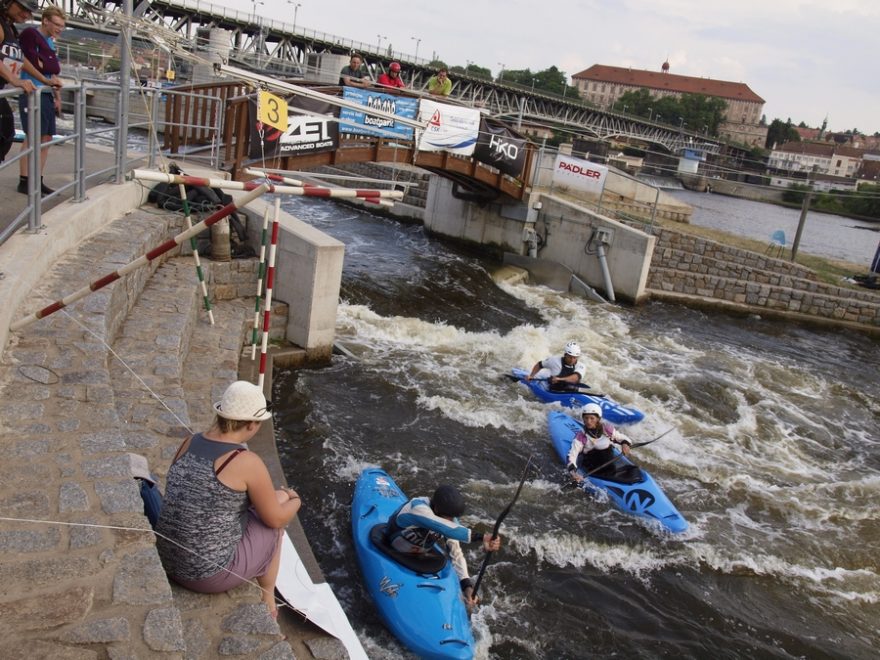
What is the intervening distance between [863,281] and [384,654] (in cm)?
2126

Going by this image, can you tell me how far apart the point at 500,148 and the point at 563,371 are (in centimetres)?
944

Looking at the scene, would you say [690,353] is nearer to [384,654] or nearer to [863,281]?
[863,281]

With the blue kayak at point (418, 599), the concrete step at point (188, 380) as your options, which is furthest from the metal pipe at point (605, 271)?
the blue kayak at point (418, 599)

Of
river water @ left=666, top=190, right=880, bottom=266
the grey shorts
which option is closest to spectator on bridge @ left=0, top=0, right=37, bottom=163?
the grey shorts

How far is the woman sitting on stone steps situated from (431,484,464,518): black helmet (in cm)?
221

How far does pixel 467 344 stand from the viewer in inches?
532

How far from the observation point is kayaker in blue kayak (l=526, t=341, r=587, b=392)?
11.4 metres

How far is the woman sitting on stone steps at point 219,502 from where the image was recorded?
10.9 ft

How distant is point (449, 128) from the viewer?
690 inches

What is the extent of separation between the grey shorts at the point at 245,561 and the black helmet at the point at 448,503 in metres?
2.12

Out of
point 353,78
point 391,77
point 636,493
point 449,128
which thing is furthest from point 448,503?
point 391,77

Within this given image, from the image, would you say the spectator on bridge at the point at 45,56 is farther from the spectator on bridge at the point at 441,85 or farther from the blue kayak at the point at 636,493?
the spectator on bridge at the point at 441,85

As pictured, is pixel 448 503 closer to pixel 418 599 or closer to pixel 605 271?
pixel 418 599

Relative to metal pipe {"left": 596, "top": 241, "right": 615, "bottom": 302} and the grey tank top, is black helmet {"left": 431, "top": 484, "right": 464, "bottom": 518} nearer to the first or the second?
the grey tank top
